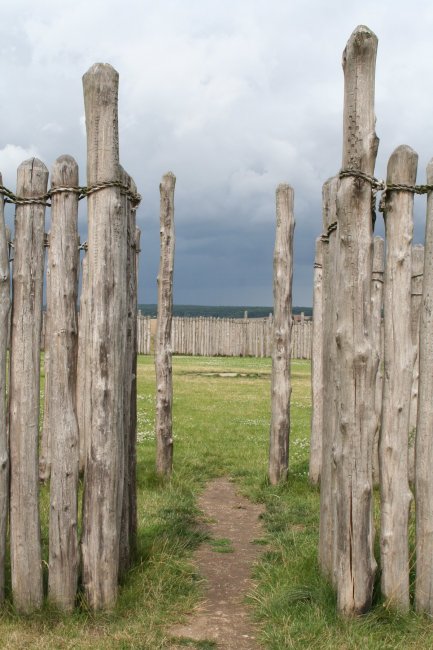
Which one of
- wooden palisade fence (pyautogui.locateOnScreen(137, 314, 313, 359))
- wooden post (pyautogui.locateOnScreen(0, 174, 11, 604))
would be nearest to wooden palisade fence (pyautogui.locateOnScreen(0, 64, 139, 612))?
wooden post (pyautogui.locateOnScreen(0, 174, 11, 604))

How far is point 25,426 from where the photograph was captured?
4.75 m

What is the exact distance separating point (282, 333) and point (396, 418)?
13.7 ft

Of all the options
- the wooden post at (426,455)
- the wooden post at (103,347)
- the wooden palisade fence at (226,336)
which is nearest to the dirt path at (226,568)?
the wooden post at (103,347)

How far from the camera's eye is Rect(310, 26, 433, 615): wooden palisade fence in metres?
4.62

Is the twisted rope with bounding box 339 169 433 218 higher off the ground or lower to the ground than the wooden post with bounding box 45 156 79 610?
higher

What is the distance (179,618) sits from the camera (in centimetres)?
473

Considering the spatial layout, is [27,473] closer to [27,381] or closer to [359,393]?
[27,381]

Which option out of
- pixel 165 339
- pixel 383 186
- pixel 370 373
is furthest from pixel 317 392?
pixel 383 186

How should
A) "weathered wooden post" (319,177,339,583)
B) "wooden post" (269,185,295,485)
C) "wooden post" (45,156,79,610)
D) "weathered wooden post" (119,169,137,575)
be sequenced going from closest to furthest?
"wooden post" (45,156,79,610) < "weathered wooden post" (319,177,339,583) < "weathered wooden post" (119,169,137,575) < "wooden post" (269,185,295,485)

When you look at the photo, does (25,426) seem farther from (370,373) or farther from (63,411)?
(370,373)

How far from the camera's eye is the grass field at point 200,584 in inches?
172

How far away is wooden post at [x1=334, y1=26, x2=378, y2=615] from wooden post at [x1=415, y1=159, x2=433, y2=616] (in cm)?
37

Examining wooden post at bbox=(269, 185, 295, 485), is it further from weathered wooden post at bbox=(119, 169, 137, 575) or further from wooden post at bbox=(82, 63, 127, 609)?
wooden post at bbox=(82, 63, 127, 609)

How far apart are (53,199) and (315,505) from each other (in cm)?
480
